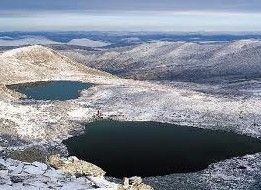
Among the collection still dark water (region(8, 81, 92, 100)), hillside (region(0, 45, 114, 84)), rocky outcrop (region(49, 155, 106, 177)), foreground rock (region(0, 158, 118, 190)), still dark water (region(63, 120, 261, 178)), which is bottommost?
still dark water (region(63, 120, 261, 178))

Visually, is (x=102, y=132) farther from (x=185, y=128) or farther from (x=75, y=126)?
(x=185, y=128)

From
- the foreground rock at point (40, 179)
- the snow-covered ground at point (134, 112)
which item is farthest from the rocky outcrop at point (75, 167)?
the snow-covered ground at point (134, 112)

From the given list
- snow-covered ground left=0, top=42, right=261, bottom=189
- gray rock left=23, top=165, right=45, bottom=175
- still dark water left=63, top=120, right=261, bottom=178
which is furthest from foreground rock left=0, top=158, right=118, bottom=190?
still dark water left=63, top=120, right=261, bottom=178

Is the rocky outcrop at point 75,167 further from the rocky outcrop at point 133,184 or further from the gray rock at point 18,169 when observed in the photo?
the rocky outcrop at point 133,184

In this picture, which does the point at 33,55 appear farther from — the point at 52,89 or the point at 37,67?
the point at 52,89

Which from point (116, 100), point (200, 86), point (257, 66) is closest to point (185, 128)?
point (116, 100)

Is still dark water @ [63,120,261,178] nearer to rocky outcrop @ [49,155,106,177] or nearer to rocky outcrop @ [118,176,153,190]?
rocky outcrop @ [49,155,106,177]
